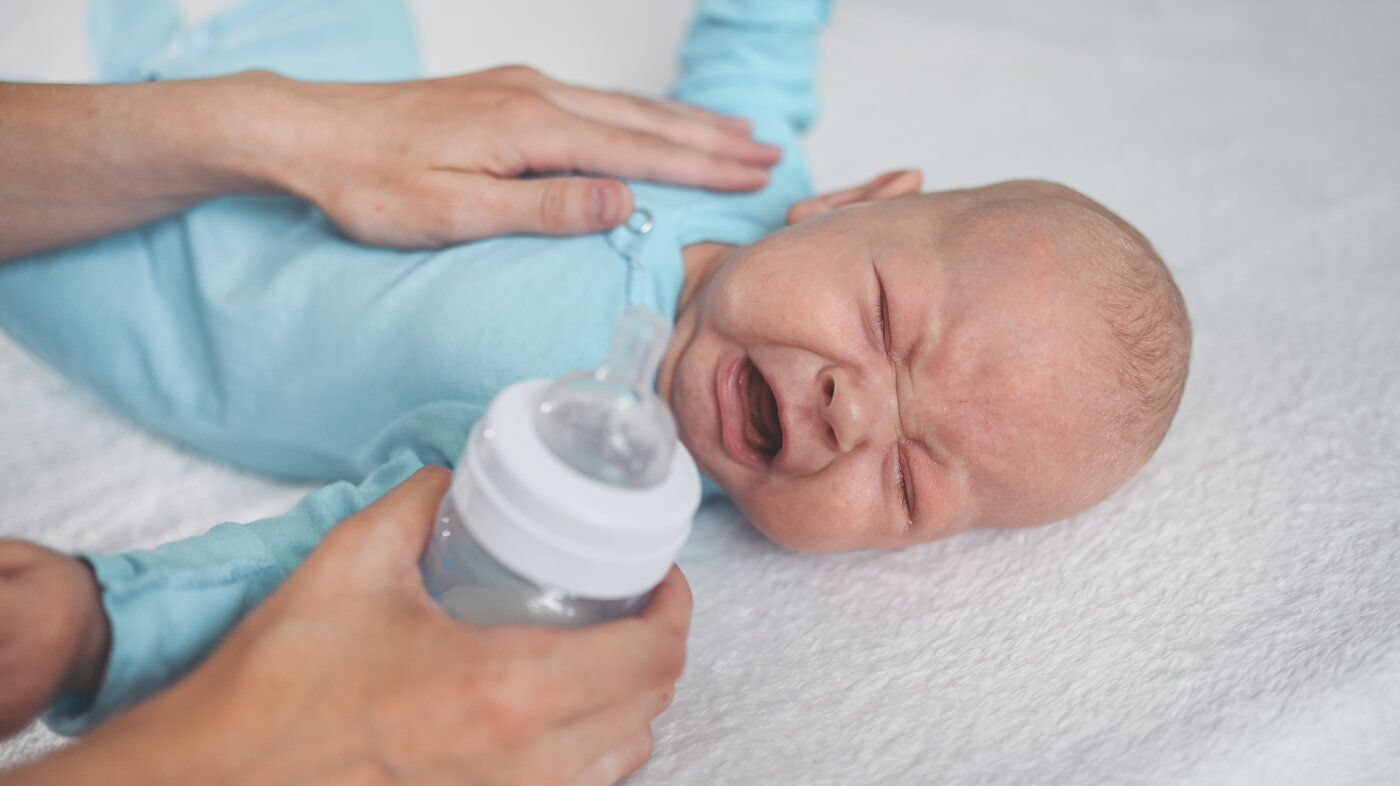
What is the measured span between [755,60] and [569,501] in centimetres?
139

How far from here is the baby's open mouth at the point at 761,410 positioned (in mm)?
1184

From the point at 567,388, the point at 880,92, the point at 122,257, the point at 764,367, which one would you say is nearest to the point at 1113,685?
the point at 764,367

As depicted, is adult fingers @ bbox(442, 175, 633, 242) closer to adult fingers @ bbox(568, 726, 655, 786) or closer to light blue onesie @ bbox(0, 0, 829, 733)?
light blue onesie @ bbox(0, 0, 829, 733)

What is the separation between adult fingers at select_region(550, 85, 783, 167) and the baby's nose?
0.53m

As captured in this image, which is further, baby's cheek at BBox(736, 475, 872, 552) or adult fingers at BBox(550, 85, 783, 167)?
adult fingers at BBox(550, 85, 783, 167)

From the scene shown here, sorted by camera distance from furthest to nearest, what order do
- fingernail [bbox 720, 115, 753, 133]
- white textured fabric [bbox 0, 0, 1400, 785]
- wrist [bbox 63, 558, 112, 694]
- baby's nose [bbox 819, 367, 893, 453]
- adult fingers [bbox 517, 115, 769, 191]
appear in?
fingernail [bbox 720, 115, 753, 133], adult fingers [bbox 517, 115, 769, 191], baby's nose [bbox 819, 367, 893, 453], white textured fabric [bbox 0, 0, 1400, 785], wrist [bbox 63, 558, 112, 694]

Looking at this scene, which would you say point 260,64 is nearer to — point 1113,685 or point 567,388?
point 567,388

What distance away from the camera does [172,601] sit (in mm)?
757

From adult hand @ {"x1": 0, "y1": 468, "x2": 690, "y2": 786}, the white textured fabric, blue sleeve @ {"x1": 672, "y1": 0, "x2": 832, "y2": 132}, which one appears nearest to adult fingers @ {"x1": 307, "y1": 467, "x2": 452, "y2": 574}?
adult hand @ {"x1": 0, "y1": 468, "x2": 690, "y2": 786}

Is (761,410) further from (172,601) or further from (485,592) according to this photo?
(172,601)

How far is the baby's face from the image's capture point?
105cm

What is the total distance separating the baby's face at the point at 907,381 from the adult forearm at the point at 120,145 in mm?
590

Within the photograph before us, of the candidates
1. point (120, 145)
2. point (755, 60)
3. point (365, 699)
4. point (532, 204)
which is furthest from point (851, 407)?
point (755, 60)

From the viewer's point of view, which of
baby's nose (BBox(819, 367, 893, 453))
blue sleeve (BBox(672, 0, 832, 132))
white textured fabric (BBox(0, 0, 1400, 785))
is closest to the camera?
white textured fabric (BBox(0, 0, 1400, 785))
